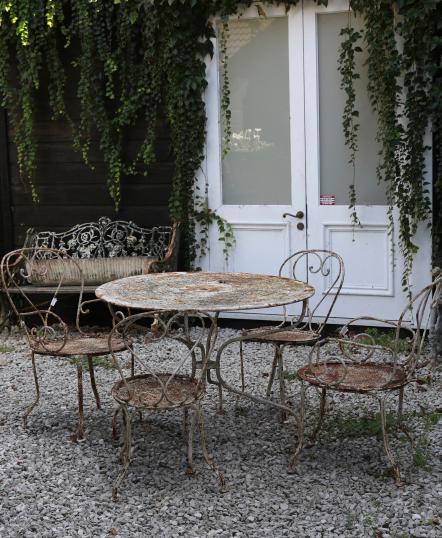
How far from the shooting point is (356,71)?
622 centimetres

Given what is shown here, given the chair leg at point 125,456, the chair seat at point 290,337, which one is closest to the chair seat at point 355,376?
the chair seat at point 290,337

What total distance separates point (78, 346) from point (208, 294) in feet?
3.09

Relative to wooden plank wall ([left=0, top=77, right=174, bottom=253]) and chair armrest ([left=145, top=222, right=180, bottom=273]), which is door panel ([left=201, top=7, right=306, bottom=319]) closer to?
chair armrest ([left=145, top=222, right=180, bottom=273])

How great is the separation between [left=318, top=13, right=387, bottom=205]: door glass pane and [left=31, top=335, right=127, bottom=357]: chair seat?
2395 millimetres

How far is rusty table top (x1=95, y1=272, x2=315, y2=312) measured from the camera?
3.86 m

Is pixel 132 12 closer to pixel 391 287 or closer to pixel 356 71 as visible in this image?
pixel 356 71

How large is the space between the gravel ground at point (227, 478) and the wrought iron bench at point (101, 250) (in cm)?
174

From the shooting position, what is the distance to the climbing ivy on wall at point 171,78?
5.91 metres

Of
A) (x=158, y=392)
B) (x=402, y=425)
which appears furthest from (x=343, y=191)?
(x=158, y=392)

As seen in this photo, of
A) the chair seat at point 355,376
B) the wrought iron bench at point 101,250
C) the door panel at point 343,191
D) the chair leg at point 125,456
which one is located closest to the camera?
the chair leg at point 125,456

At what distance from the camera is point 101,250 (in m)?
7.00

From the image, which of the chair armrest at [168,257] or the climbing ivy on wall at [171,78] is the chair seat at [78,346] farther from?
the climbing ivy on wall at [171,78]

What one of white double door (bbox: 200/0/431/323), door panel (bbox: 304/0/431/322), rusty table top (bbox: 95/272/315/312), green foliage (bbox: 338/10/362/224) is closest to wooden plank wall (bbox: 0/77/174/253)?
white double door (bbox: 200/0/431/323)

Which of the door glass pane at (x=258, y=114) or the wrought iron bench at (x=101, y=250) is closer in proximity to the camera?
the door glass pane at (x=258, y=114)
